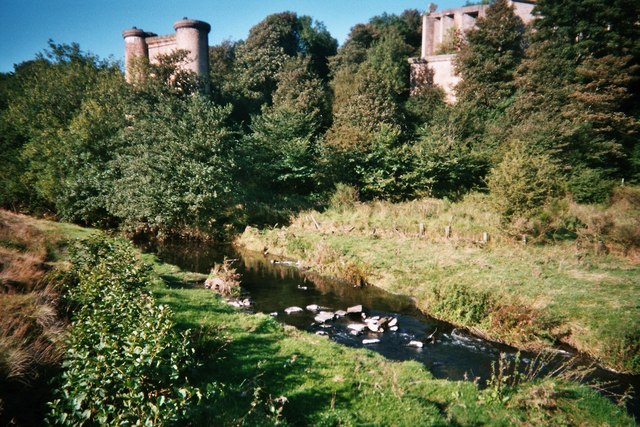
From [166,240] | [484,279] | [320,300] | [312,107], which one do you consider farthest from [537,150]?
[166,240]

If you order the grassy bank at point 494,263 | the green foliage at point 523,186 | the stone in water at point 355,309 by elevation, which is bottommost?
the stone in water at point 355,309

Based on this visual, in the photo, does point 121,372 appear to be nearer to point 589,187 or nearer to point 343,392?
point 343,392

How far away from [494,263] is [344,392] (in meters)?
12.2

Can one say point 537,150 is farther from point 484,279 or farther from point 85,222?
point 85,222

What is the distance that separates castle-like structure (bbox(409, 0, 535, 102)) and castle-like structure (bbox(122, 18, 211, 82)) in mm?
23652

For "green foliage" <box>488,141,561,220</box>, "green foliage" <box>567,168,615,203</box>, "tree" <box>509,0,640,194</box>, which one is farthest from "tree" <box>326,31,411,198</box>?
"green foliage" <box>567,168,615,203</box>

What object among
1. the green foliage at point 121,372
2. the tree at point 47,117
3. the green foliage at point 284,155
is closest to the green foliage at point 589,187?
the green foliage at point 284,155

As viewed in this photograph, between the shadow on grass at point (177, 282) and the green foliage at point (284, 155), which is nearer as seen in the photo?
the shadow on grass at point (177, 282)

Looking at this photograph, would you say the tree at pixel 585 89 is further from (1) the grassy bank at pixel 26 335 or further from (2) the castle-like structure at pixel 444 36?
(1) the grassy bank at pixel 26 335

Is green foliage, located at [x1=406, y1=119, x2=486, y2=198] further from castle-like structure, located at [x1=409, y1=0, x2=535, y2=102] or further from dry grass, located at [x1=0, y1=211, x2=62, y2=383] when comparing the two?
dry grass, located at [x1=0, y1=211, x2=62, y2=383]

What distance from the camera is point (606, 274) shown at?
14.9 meters

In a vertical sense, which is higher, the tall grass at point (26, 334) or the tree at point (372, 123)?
the tree at point (372, 123)

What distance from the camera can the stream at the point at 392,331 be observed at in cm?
998

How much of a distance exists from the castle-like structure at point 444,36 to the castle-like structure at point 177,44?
931 inches
